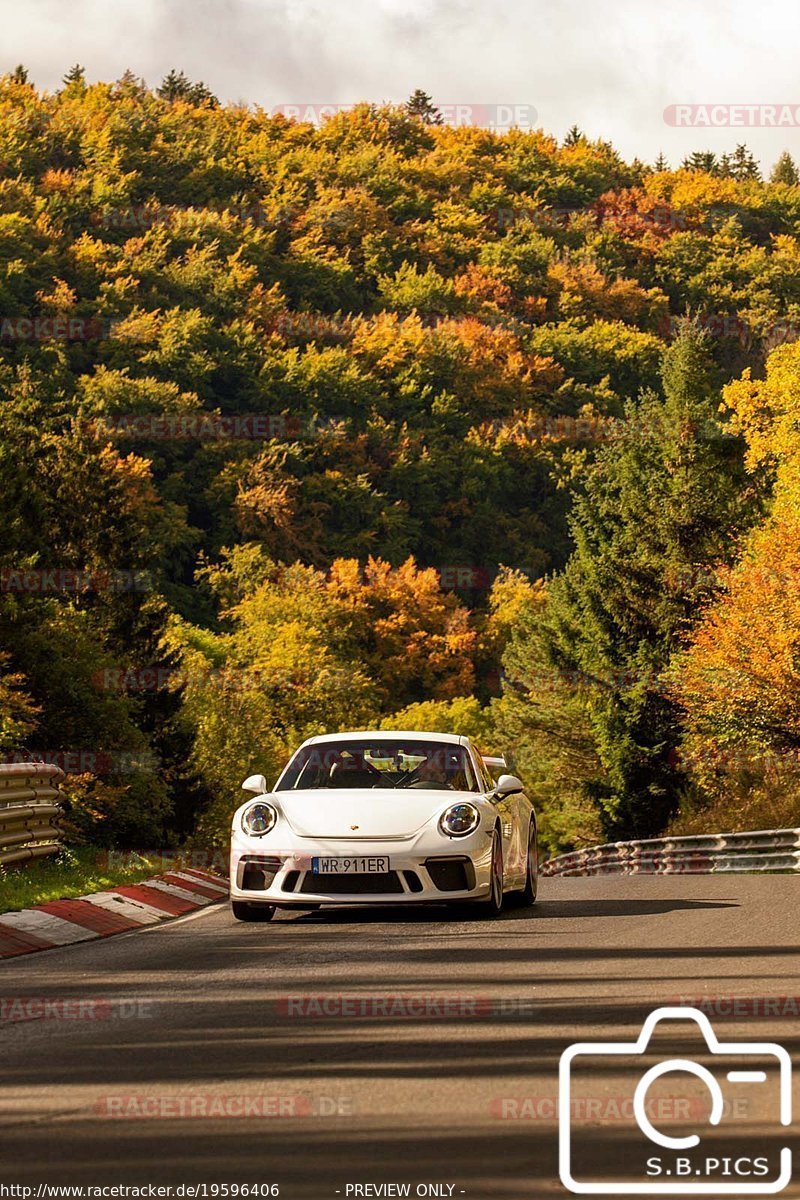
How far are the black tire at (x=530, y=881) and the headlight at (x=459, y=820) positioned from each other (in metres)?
2.18

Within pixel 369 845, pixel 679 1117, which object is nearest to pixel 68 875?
pixel 369 845

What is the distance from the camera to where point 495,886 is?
1388 centimetres

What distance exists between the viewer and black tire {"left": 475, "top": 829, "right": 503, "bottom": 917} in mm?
13797

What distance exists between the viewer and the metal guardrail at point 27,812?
1530 centimetres

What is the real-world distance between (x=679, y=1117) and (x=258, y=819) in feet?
26.0

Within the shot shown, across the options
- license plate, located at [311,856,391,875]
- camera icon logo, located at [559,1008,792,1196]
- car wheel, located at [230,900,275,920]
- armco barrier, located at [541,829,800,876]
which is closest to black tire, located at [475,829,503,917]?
license plate, located at [311,856,391,875]

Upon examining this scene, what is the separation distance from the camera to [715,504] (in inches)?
2350

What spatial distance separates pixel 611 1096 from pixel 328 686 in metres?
86.5

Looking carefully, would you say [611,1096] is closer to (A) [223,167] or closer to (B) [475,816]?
(B) [475,816]

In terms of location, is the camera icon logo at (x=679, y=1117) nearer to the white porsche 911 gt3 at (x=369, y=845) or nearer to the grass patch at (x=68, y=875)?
the white porsche 911 gt3 at (x=369, y=845)

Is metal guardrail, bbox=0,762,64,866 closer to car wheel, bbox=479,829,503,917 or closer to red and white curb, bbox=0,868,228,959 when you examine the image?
red and white curb, bbox=0,868,228,959

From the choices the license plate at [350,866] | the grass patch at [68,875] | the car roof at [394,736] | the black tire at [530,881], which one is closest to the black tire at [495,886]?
the license plate at [350,866]

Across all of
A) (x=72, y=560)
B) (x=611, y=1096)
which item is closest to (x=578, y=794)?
(x=72, y=560)

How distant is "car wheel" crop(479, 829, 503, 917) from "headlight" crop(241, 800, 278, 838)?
1.61 m
